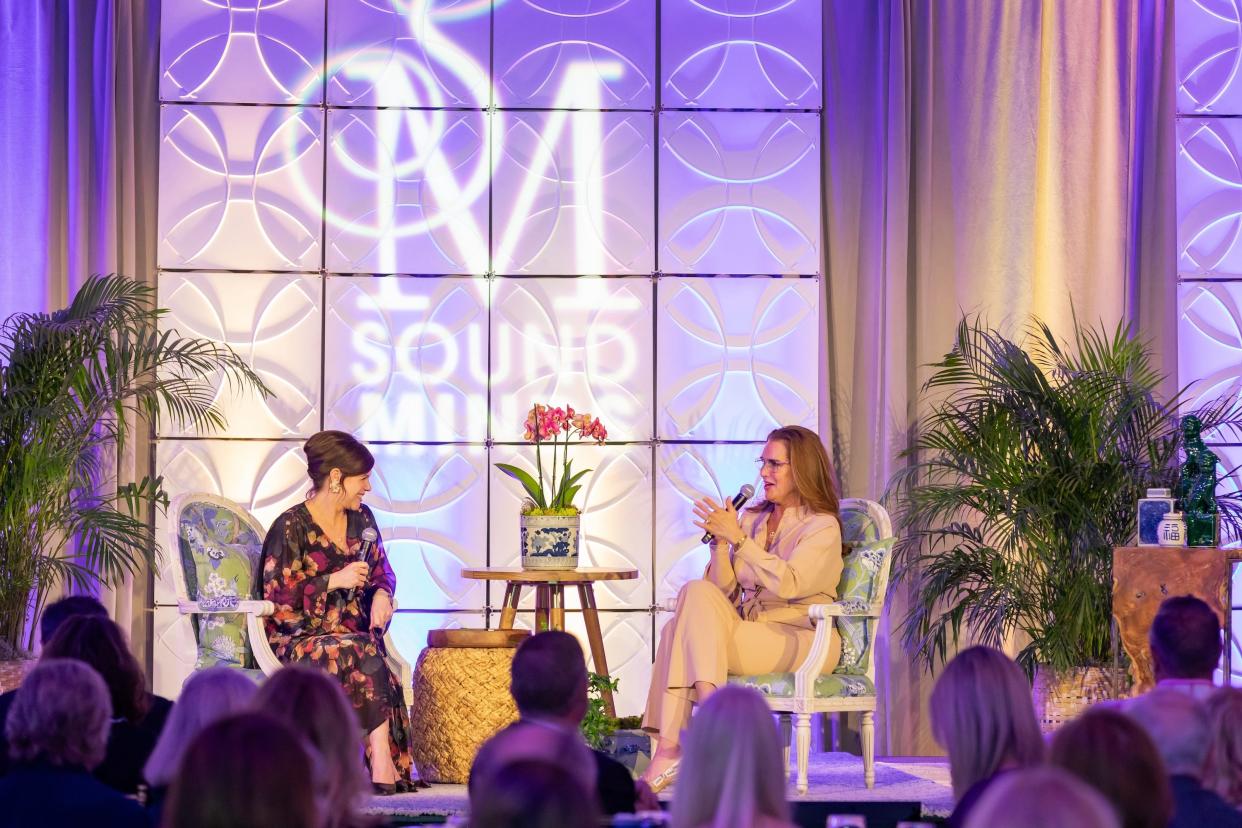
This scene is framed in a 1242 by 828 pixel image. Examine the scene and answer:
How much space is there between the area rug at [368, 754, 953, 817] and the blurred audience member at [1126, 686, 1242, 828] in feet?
8.02

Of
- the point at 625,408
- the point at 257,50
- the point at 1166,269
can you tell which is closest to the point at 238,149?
the point at 257,50

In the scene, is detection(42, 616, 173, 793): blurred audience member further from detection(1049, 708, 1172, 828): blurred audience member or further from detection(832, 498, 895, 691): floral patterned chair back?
detection(832, 498, 895, 691): floral patterned chair back

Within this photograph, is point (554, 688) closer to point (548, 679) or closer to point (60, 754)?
point (548, 679)

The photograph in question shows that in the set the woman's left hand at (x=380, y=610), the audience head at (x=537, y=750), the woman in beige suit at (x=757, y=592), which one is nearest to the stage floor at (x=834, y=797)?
the woman in beige suit at (x=757, y=592)

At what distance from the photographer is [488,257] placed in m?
6.65

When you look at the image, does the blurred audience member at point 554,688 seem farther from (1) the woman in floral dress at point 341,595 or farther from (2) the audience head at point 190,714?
(1) the woman in floral dress at point 341,595

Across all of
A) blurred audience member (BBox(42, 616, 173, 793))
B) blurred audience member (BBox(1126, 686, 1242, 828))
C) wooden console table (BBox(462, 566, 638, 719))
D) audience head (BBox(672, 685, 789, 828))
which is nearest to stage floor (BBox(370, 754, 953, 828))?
wooden console table (BBox(462, 566, 638, 719))

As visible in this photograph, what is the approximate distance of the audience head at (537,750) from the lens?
209 centimetres

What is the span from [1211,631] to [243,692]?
206 centimetres

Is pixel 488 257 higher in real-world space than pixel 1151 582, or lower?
higher

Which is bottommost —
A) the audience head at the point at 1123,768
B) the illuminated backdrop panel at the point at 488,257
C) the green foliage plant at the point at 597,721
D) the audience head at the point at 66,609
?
the green foliage plant at the point at 597,721

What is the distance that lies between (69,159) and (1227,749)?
5.42m

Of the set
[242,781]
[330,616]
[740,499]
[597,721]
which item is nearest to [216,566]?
[330,616]

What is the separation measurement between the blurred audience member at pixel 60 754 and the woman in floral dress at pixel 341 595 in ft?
8.00
